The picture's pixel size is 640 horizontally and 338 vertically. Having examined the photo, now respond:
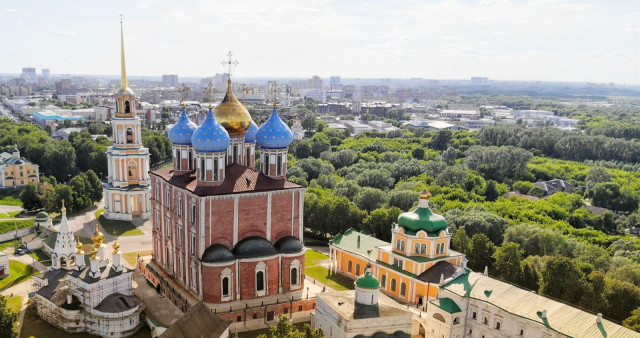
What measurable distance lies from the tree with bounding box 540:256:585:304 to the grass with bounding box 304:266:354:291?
11.3 m

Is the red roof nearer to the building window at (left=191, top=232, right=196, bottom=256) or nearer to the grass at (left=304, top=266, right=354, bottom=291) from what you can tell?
the building window at (left=191, top=232, right=196, bottom=256)

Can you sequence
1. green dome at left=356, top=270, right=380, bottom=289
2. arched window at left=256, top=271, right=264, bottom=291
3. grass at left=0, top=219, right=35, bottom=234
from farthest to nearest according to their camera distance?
1. grass at left=0, top=219, right=35, bottom=234
2. arched window at left=256, top=271, right=264, bottom=291
3. green dome at left=356, top=270, right=380, bottom=289

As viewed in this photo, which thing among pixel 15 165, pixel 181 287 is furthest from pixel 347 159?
pixel 181 287

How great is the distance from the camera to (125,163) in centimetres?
4769

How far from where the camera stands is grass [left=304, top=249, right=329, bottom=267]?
3752 centimetres

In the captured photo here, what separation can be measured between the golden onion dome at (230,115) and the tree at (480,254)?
16.6m

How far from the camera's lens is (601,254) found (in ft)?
117

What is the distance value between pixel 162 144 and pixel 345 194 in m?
38.4

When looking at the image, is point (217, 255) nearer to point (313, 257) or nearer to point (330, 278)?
point (330, 278)

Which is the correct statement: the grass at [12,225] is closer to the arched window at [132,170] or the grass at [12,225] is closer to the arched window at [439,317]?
the arched window at [132,170]

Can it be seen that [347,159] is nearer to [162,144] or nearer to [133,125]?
[162,144]

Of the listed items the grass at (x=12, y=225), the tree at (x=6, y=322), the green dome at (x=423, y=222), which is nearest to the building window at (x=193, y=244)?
the tree at (x=6, y=322)

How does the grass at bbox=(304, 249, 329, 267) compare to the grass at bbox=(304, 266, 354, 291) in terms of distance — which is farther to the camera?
the grass at bbox=(304, 249, 329, 267)

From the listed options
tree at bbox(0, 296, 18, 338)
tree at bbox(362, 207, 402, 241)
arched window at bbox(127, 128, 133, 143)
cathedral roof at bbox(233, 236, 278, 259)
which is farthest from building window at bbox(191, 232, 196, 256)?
arched window at bbox(127, 128, 133, 143)
